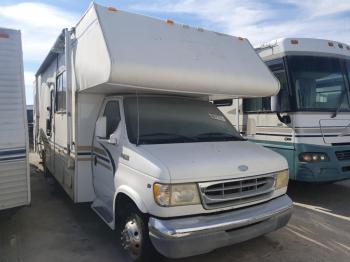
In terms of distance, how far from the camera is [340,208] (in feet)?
20.6

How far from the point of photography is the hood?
354 cm

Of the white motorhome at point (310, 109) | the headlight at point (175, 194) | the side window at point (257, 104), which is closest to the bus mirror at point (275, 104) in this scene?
the white motorhome at point (310, 109)

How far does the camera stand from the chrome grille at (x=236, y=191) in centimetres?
360

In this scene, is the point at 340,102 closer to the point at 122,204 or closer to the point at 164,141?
the point at 164,141

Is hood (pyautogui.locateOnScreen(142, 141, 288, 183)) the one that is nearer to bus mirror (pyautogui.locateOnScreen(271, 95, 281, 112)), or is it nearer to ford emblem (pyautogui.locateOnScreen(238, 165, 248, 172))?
ford emblem (pyautogui.locateOnScreen(238, 165, 248, 172))

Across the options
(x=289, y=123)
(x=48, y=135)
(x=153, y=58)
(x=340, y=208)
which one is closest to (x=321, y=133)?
(x=289, y=123)

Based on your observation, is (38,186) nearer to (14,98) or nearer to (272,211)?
(14,98)

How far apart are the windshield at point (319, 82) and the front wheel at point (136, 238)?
4.08m

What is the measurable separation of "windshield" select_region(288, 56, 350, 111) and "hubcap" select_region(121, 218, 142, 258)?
412 centimetres

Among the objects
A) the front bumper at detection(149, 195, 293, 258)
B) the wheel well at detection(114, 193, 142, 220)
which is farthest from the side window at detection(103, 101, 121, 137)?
the front bumper at detection(149, 195, 293, 258)

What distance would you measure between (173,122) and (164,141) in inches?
18.2

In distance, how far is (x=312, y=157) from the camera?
6.44 m

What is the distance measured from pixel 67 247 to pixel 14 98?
2.11 m

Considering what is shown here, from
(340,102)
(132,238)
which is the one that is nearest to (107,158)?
(132,238)
